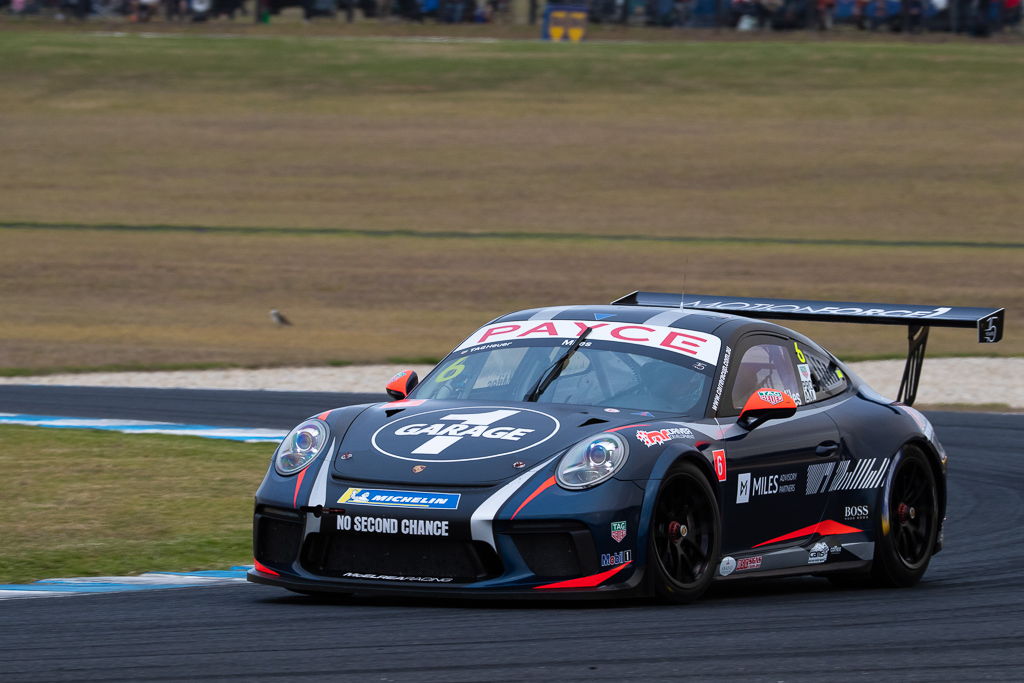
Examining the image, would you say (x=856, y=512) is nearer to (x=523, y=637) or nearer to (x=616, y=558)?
(x=616, y=558)

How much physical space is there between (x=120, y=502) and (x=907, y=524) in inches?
171

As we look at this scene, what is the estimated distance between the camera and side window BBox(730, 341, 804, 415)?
7.27m

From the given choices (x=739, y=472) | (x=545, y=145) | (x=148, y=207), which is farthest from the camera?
(x=545, y=145)

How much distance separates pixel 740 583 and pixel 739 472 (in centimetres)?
91

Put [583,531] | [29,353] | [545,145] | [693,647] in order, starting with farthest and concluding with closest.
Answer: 1. [545,145]
2. [29,353]
3. [583,531]
4. [693,647]

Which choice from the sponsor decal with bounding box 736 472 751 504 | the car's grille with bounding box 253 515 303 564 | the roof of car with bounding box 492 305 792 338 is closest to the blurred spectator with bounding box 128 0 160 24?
the roof of car with bounding box 492 305 792 338

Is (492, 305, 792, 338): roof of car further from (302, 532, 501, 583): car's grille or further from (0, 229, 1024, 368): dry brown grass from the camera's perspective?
(0, 229, 1024, 368): dry brown grass

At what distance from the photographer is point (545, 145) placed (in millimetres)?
37438

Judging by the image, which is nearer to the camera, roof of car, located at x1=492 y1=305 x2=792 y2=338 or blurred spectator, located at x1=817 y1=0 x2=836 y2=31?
roof of car, located at x1=492 y1=305 x2=792 y2=338

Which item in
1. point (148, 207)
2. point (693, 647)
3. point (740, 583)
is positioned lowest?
point (148, 207)

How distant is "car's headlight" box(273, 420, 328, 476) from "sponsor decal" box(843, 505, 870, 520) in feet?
7.45

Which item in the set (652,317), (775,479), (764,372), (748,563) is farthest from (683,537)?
(652,317)

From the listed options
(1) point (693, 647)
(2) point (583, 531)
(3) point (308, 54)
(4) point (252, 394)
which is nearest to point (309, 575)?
(2) point (583, 531)

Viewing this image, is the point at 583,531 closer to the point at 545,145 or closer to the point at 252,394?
the point at 252,394
